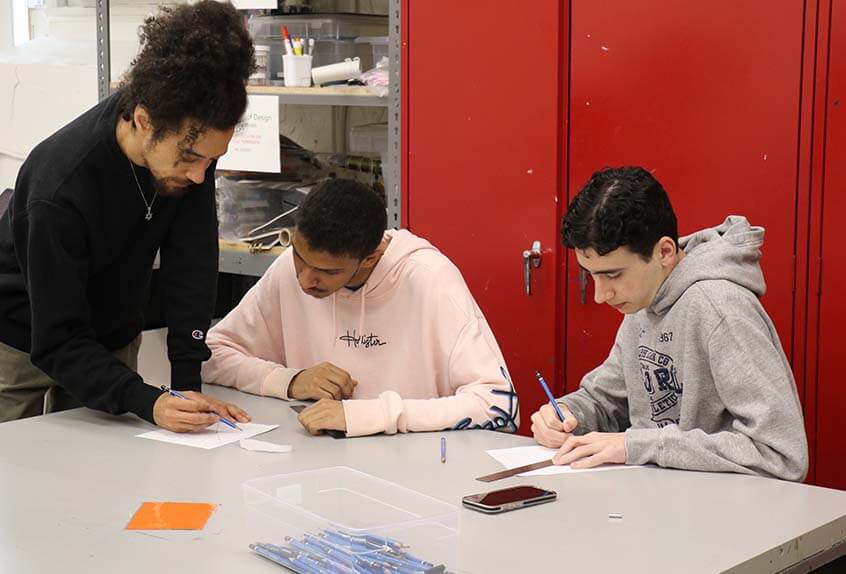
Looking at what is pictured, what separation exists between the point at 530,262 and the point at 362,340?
0.64 m

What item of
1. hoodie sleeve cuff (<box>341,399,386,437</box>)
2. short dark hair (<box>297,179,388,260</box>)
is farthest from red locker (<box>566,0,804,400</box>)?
hoodie sleeve cuff (<box>341,399,386,437</box>)

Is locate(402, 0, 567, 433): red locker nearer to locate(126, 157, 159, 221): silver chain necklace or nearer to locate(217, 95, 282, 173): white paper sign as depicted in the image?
locate(217, 95, 282, 173): white paper sign

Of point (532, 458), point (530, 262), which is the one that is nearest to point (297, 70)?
point (530, 262)

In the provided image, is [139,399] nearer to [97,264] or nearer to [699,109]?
[97,264]

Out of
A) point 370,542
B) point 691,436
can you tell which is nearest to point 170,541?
point 370,542

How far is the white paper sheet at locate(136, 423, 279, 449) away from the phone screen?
0.56 metres

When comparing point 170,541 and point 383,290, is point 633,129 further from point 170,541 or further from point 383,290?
point 170,541

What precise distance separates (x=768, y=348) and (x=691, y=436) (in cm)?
20

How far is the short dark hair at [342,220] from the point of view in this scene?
2.16m

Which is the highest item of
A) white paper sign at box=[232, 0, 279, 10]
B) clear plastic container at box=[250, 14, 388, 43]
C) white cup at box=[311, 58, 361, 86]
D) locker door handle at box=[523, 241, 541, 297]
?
white paper sign at box=[232, 0, 279, 10]

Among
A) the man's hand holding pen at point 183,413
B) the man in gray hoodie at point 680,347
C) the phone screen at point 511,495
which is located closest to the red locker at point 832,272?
the man in gray hoodie at point 680,347

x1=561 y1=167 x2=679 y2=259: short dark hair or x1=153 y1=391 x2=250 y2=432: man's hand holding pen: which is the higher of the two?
x1=561 y1=167 x2=679 y2=259: short dark hair

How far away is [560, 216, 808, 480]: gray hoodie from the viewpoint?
1.76m

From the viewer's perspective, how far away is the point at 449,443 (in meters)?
1.97
